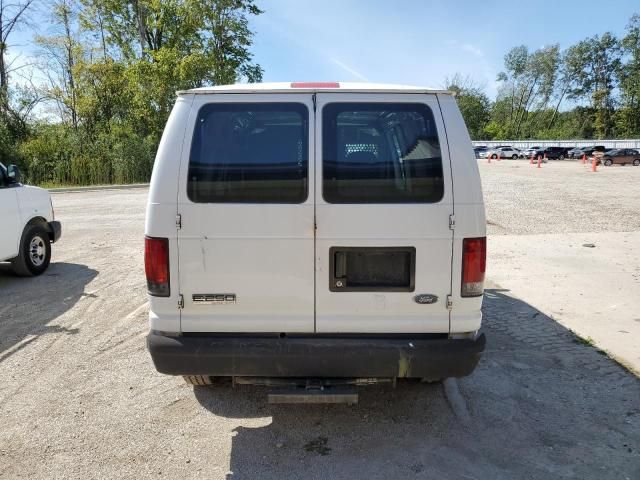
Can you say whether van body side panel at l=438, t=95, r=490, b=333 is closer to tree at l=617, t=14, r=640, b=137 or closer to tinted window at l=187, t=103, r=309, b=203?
tinted window at l=187, t=103, r=309, b=203

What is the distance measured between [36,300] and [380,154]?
5.43 m

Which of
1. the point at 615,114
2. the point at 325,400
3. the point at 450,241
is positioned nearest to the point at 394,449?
the point at 325,400

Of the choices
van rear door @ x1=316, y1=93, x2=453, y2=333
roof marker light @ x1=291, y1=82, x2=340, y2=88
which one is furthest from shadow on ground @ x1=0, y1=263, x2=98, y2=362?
roof marker light @ x1=291, y1=82, x2=340, y2=88

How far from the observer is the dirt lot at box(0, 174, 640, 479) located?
3.17 meters

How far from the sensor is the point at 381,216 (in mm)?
3084

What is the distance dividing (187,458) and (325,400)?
1.01 m

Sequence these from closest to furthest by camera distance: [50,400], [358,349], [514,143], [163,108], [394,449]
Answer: [358,349]
[394,449]
[50,400]
[163,108]
[514,143]

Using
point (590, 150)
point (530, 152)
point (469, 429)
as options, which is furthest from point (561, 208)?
point (530, 152)

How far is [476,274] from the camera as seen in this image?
10.4ft

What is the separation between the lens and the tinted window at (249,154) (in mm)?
3119

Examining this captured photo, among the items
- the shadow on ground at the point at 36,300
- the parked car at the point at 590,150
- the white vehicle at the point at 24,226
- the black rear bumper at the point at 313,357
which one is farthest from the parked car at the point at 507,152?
the black rear bumper at the point at 313,357

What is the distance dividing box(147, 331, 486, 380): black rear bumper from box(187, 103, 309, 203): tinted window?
90 centimetres

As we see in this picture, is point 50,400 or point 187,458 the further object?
point 50,400

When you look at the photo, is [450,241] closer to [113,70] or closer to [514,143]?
[113,70]
